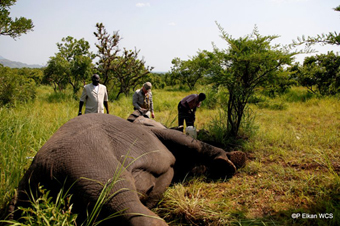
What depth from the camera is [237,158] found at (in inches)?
124

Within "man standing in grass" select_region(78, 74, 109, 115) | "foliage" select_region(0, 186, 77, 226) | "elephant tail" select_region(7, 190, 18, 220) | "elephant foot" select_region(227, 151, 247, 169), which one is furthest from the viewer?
"man standing in grass" select_region(78, 74, 109, 115)

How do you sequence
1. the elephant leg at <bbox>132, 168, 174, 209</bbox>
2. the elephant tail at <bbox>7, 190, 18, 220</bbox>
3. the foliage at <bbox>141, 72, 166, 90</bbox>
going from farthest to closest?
the foliage at <bbox>141, 72, 166, 90</bbox>, the elephant leg at <bbox>132, 168, 174, 209</bbox>, the elephant tail at <bbox>7, 190, 18, 220</bbox>

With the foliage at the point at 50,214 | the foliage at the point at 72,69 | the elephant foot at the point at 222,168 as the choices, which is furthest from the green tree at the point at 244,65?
the foliage at the point at 72,69

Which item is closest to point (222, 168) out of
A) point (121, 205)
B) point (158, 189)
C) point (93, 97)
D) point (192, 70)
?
point (158, 189)

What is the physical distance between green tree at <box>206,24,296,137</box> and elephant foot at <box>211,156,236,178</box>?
162 cm

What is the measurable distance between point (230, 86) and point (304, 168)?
6.42ft

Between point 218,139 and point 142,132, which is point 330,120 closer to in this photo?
point 218,139

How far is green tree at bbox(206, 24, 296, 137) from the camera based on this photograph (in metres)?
3.86

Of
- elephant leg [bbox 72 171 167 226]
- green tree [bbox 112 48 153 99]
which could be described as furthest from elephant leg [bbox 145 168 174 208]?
green tree [bbox 112 48 153 99]

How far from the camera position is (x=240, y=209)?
2.27 m

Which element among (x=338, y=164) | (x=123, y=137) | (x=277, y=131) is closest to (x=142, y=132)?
(x=123, y=137)

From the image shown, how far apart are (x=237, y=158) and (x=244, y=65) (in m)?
1.88

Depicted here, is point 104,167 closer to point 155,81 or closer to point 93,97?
point 93,97

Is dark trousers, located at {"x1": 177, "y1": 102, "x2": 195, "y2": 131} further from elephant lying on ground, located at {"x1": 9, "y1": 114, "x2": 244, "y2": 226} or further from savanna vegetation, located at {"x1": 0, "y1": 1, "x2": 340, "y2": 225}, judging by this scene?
elephant lying on ground, located at {"x1": 9, "y1": 114, "x2": 244, "y2": 226}
